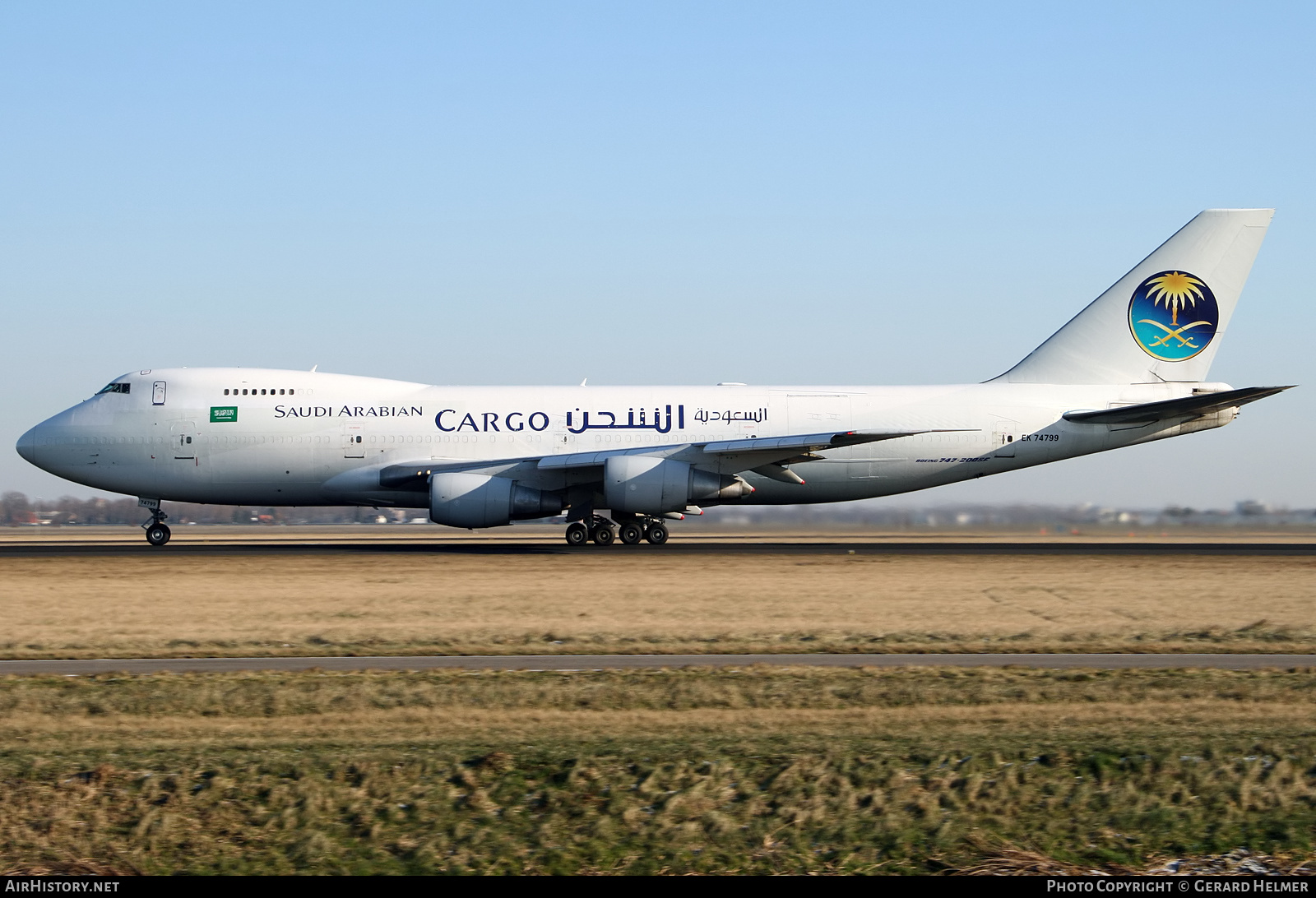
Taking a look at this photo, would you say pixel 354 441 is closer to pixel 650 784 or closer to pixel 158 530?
pixel 158 530

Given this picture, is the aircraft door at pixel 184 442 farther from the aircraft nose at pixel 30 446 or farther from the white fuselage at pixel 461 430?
the aircraft nose at pixel 30 446

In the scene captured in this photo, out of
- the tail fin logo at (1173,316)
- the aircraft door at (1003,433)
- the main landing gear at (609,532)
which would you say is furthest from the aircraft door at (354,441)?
the tail fin logo at (1173,316)

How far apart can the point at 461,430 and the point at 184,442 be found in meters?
Answer: 8.23

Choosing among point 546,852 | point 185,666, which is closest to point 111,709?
point 185,666

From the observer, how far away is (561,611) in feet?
64.9

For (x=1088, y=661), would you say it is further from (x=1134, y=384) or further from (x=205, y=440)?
(x=205, y=440)

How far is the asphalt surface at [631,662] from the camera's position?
14297 millimetres

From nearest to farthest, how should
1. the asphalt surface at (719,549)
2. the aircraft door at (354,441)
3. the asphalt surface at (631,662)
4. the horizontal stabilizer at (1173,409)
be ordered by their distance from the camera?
the asphalt surface at (631,662) < the asphalt surface at (719,549) < the horizontal stabilizer at (1173,409) < the aircraft door at (354,441)

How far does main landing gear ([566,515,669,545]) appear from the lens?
3550 cm

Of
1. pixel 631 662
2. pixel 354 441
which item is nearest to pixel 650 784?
pixel 631 662

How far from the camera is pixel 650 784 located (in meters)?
9.35

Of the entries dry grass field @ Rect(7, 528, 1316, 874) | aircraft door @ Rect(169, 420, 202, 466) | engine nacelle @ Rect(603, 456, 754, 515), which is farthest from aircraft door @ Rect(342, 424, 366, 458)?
dry grass field @ Rect(7, 528, 1316, 874)

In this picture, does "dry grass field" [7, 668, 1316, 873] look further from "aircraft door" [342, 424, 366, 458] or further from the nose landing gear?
the nose landing gear

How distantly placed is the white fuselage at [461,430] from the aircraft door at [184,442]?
0.03 m
